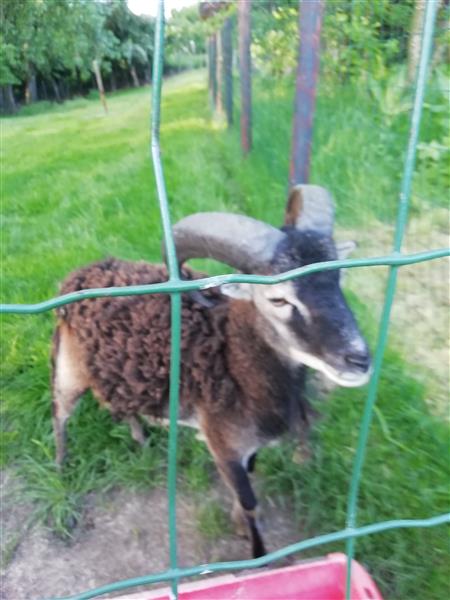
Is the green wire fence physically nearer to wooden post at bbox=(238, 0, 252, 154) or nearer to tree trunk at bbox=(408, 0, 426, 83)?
tree trunk at bbox=(408, 0, 426, 83)

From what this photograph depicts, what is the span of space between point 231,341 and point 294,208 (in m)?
0.56

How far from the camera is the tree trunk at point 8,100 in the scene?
9.04ft

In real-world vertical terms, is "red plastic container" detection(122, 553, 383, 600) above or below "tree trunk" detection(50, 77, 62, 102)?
below

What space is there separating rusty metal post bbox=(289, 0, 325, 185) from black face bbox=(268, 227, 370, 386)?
1.60 metres

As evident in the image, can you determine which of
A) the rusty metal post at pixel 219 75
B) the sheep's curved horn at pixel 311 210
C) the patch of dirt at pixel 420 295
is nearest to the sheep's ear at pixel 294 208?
the sheep's curved horn at pixel 311 210

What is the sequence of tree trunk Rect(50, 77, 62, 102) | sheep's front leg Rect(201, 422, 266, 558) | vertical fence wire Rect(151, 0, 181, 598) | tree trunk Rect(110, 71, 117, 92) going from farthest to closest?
tree trunk Rect(110, 71, 117, 92), tree trunk Rect(50, 77, 62, 102), sheep's front leg Rect(201, 422, 266, 558), vertical fence wire Rect(151, 0, 181, 598)

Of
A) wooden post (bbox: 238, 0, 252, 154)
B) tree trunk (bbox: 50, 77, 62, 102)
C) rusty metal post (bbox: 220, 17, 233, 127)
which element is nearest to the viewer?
tree trunk (bbox: 50, 77, 62, 102)

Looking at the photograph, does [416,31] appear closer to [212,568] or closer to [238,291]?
[238,291]

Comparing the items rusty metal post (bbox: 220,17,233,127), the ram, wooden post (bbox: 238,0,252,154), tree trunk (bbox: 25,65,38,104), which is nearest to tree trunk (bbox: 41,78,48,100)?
tree trunk (bbox: 25,65,38,104)

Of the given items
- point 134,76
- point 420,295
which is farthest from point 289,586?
point 134,76

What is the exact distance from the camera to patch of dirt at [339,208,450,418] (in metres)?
3.00

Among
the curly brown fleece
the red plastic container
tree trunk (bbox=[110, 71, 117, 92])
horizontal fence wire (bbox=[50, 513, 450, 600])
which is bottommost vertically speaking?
the red plastic container

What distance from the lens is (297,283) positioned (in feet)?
6.53

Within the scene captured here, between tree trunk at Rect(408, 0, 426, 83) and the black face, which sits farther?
tree trunk at Rect(408, 0, 426, 83)
